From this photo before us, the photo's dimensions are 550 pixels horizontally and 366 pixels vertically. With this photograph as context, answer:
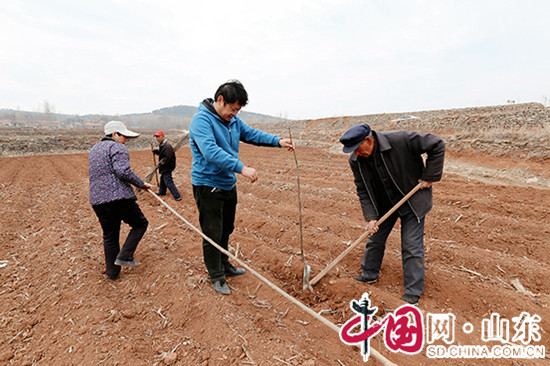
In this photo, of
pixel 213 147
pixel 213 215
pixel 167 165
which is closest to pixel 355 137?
pixel 213 147

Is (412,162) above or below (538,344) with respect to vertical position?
above

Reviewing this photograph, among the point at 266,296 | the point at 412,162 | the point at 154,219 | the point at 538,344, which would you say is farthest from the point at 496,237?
the point at 154,219

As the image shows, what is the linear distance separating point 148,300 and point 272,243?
2.01 metres

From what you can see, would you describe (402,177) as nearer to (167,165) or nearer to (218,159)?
(218,159)

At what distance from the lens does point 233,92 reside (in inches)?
94.7

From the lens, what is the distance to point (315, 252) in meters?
4.02

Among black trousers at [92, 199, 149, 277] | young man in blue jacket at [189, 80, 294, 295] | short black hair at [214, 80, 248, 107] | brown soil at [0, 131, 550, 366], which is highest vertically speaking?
short black hair at [214, 80, 248, 107]

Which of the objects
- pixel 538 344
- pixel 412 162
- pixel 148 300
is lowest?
pixel 538 344

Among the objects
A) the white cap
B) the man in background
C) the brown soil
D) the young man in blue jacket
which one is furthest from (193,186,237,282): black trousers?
the man in background

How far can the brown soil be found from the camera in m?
2.25

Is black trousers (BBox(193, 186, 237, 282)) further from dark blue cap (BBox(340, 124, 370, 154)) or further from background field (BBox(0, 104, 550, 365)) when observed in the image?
dark blue cap (BBox(340, 124, 370, 154))

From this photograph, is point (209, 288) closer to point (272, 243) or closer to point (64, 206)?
point (272, 243)

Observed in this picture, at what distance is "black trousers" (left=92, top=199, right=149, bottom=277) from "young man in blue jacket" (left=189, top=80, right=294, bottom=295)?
951mm

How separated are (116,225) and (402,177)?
3.22m
